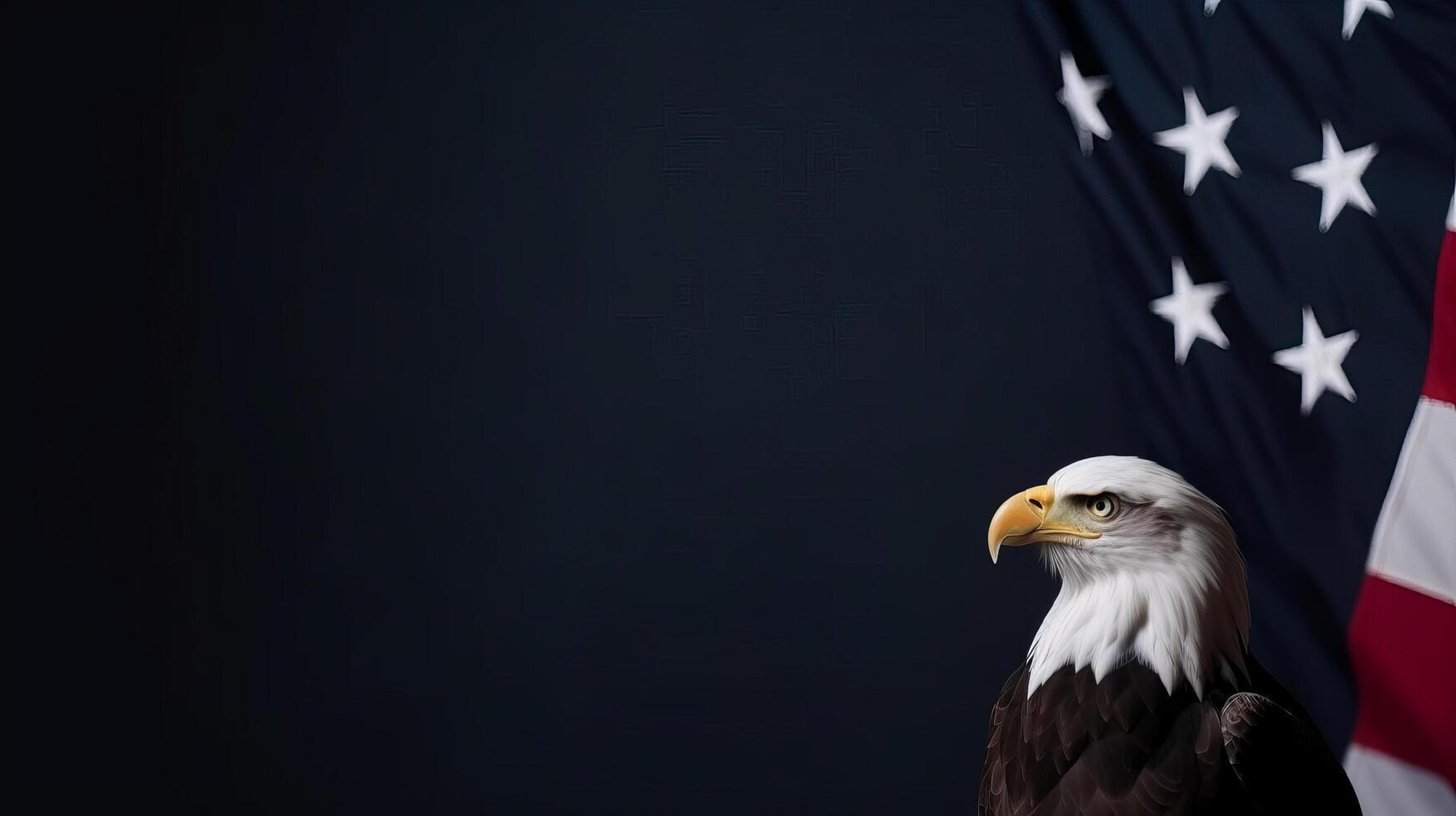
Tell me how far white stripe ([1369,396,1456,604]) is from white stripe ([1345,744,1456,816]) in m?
0.22

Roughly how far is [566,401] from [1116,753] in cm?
101

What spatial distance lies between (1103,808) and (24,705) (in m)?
1.48

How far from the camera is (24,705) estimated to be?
161 centimetres

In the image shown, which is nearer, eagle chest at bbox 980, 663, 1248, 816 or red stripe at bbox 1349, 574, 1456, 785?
eagle chest at bbox 980, 663, 1248, 816

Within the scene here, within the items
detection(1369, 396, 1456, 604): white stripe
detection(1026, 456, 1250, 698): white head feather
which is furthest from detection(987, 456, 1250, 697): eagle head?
detection(1369, 396, 1456, 604): white stripe

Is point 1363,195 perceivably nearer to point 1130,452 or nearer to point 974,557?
point 1130,452

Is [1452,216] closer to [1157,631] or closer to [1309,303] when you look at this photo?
[1309,303]

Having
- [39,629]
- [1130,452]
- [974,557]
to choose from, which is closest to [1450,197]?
[1130,452]

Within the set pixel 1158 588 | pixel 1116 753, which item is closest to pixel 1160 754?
pixel 1116 753

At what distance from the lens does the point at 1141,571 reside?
1027 mm

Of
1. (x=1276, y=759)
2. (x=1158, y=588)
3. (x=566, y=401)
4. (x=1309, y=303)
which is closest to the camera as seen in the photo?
(x=1276, y=759)

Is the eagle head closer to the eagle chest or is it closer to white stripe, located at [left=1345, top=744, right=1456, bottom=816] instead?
the eagle chest

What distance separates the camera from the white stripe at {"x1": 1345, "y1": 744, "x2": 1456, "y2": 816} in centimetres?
133

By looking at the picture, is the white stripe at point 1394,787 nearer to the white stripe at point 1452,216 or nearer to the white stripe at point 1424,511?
the white stripe at point 1424,511
